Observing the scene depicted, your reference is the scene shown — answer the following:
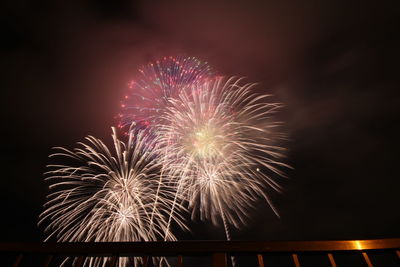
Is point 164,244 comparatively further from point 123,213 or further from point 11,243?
point 123,213

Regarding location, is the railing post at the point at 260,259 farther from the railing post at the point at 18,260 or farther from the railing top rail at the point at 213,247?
the railing post at the point at 18,260

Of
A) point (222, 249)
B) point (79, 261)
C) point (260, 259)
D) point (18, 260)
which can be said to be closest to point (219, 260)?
point (222, 249)

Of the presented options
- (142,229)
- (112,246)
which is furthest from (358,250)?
(142,229)

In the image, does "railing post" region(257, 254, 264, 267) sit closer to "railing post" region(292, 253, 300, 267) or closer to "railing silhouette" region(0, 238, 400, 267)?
"railing silhouette" region(0, 238, 400, 267)

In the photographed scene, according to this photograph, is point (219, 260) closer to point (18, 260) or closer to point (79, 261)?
point (79, 261)

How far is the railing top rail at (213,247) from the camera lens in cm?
220

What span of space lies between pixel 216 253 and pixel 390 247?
5.20 ft

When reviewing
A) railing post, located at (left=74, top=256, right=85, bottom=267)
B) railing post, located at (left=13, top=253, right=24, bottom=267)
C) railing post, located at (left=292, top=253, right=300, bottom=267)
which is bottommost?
railing post, located at (left=292, top=253, right=300, bottom=267)

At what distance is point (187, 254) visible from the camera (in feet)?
7.48

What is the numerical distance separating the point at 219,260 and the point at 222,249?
0.10 meters

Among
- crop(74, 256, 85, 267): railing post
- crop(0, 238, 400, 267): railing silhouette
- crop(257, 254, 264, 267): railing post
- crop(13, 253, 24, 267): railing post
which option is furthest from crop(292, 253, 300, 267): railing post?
crop(13, 253, 24, 267): railing post

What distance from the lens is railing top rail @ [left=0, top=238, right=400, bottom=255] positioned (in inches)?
86.6

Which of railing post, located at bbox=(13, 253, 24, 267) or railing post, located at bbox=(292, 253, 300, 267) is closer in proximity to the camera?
railing post, located at bbox=(292, 253, 300, 267)

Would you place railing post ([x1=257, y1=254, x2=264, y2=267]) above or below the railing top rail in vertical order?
below
